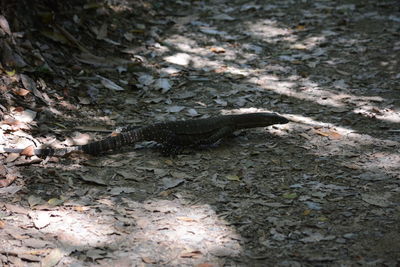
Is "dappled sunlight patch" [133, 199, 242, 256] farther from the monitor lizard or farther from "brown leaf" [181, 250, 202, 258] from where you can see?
the monitor lizard

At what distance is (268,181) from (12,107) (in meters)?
3.42

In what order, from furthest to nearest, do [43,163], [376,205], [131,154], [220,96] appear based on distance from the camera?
[220,96]
[131,154]
[43,163]
[376,205]

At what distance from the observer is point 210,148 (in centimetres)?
613

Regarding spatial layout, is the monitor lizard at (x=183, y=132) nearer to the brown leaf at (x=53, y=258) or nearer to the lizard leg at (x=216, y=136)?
the lizard leg at (x=216, y=136)

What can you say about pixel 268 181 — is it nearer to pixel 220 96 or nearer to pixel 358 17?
pixel 220 96

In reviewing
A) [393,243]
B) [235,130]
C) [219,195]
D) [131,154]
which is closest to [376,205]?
[393,243]

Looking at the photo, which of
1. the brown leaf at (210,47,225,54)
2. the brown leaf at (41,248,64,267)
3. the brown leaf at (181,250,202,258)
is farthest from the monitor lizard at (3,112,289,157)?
the brown leaf at (210,47,225,54)

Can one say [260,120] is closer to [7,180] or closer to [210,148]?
[210,148]

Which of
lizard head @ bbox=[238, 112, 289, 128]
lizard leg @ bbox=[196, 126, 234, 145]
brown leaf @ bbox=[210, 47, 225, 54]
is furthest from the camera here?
brown leaf @ bbox=[210, 47, 225, 54]

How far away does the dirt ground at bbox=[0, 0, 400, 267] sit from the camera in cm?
420

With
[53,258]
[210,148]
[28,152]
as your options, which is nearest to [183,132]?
[210,148]

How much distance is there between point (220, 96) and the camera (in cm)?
757

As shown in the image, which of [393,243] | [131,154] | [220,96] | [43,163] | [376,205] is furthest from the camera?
[220,96]

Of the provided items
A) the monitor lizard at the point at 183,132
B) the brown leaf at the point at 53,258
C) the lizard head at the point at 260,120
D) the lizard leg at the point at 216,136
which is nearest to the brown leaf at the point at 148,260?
the brown leaf at the point at 53,258
